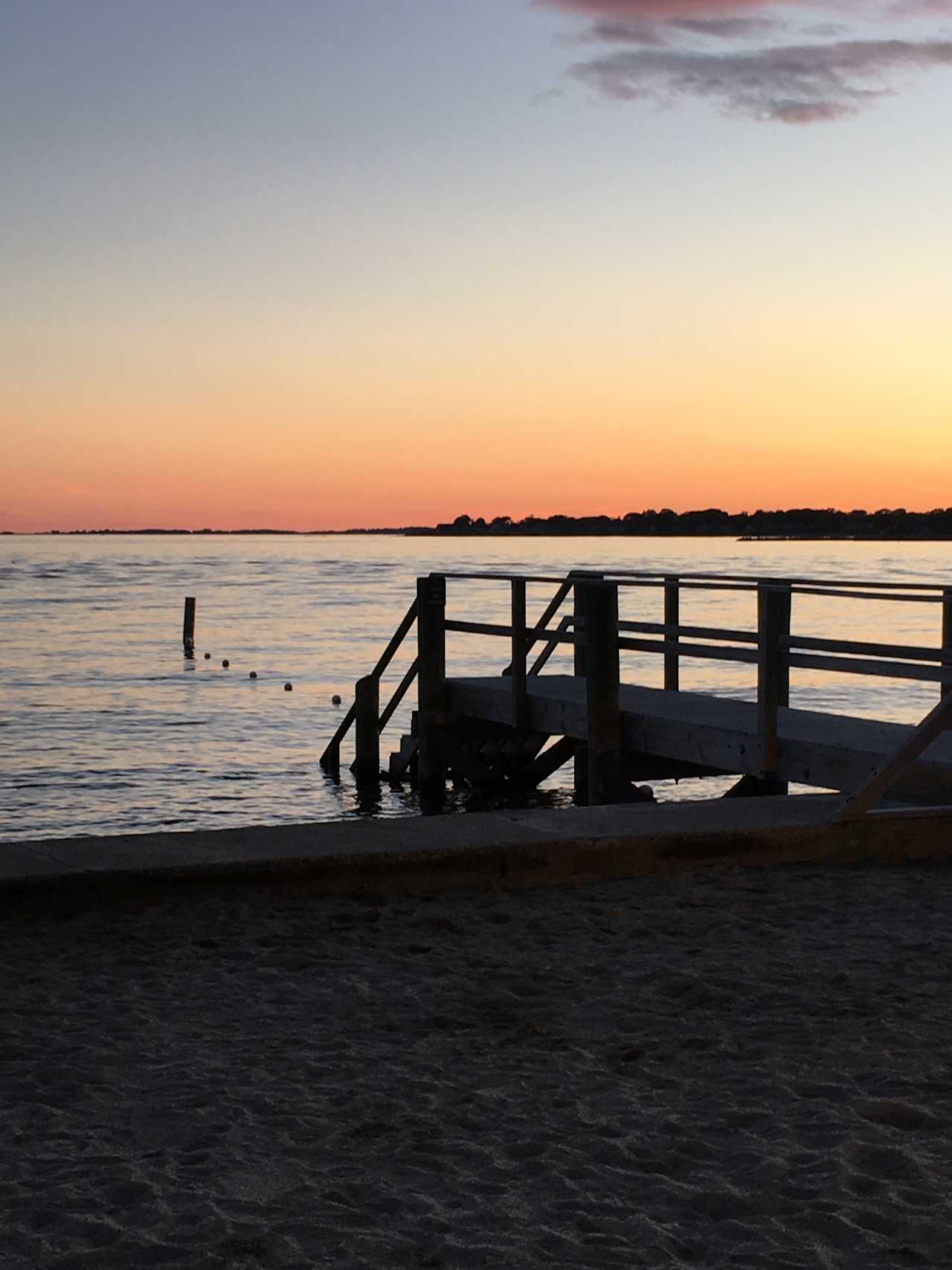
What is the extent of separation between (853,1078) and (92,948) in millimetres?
3115

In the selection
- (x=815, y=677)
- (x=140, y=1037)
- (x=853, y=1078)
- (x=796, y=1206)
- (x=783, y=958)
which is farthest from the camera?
(x=815, y=677)

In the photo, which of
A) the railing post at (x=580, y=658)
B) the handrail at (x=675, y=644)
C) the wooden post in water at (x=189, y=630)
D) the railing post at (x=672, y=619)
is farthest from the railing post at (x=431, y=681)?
the wooden post in water at (x=189, y=630)

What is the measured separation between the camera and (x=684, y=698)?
1487cm

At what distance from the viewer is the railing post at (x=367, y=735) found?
60.9ft

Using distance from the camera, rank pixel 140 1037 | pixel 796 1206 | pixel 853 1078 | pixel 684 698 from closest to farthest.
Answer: pixel 796 1206, pixel 853 1078, pixel 140 1037, pixel 684 698

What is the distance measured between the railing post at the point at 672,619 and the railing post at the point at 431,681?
8.10ft

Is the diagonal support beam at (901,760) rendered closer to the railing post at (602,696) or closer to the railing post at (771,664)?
the railing post at (771,664)

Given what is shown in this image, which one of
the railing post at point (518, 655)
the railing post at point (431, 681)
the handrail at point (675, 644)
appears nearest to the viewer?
the handrail at point (675, 644)

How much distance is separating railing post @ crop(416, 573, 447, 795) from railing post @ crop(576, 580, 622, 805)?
9.14 ft

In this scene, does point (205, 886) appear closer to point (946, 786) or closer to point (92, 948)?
point (92, 948)

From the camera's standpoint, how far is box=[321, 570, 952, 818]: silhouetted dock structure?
10.2 meters

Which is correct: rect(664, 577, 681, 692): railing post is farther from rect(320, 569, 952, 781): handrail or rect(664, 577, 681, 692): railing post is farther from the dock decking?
the dock decking

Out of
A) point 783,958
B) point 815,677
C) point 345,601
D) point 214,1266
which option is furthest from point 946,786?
point 345,601

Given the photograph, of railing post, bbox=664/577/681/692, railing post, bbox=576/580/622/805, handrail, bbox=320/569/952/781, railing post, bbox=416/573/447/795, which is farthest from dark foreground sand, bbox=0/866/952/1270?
railing post, bbox=416/573/447/795
